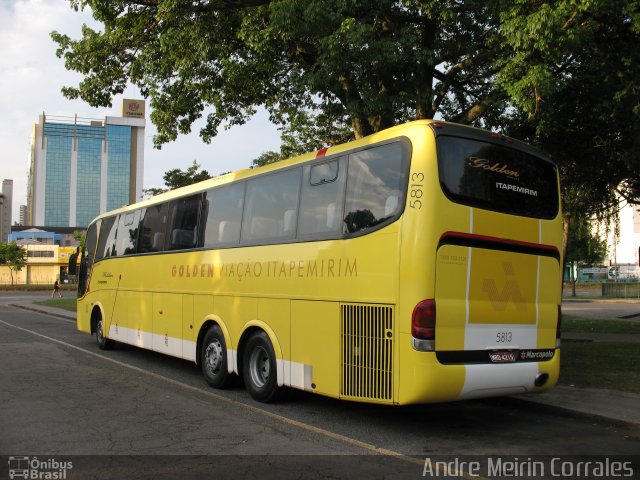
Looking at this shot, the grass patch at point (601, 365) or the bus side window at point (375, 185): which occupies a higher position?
the bus side window at point (375, 185)

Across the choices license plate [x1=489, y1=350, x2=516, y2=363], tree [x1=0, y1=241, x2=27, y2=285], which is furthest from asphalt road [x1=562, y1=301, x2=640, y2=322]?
tree [x1=0, y1=241, x2=27, y2=285]

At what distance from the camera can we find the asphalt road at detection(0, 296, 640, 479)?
5156 millimetres

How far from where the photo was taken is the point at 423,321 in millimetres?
5816

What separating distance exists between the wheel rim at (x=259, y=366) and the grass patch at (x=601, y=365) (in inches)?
182

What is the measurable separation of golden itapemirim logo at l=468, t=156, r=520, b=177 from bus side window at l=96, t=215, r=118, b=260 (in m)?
9.24

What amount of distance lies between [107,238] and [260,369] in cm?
716

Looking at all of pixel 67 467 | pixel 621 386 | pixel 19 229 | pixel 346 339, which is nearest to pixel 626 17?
pixel 621 386

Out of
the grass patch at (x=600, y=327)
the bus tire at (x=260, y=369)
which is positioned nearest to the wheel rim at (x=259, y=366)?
the bus tire at (x=260, y=369)

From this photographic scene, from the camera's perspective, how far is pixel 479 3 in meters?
9.65

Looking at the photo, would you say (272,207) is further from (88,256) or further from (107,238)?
(88,256)

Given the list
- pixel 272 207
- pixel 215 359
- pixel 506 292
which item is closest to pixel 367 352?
pixel 506 292

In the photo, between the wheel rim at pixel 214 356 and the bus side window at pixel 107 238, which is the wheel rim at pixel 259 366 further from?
the bus side window at pixel 107 238

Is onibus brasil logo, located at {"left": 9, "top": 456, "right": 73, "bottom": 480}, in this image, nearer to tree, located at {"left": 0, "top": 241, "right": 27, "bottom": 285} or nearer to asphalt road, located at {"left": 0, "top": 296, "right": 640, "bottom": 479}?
asphalt road, located at {"left": 0, "top": 296, "right": 640, "bottom": 479}

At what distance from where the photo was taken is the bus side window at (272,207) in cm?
769
